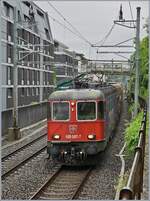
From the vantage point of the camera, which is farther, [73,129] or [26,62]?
[26,62]

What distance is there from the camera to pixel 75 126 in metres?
13.0

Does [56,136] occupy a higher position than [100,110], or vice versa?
[100,110]

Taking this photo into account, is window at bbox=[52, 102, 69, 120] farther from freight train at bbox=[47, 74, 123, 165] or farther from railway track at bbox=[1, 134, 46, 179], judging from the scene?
railway track at bbox=[1, 134, 46, 179]

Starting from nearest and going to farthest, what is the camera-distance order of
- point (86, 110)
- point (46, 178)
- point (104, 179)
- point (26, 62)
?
point (104, 179) < point (46, 178) < point (86, 110) < point (26, 62)

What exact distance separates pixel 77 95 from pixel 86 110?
0.52m

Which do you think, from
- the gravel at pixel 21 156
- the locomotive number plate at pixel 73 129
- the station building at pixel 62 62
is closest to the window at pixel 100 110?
the locomotive number plate at pixel 73 129

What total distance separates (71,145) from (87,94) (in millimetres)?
1598

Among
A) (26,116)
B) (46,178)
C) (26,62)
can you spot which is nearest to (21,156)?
(46,178)

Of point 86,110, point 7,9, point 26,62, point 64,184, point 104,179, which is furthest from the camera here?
point 7,9

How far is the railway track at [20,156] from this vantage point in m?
13.2

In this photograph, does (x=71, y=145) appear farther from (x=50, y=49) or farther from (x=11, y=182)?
(x=50, y=49)

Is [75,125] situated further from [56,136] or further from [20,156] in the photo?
[20,156]

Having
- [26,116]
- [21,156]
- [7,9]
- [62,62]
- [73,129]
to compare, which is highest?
[7,9]

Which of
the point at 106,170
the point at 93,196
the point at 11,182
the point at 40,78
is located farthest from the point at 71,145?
the point at 40,78
